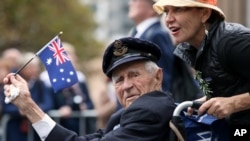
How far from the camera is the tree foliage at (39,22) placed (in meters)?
40.4

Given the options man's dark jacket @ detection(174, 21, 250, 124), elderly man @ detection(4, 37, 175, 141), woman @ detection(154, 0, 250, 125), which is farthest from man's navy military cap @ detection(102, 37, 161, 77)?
man's dark jacket @ detection(174, 21, 250, 124)

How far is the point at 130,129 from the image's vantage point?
526 cm

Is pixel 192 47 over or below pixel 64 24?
over

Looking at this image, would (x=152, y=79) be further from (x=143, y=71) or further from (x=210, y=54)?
(x=210, y=54)

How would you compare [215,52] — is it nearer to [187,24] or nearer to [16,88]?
[187,24]

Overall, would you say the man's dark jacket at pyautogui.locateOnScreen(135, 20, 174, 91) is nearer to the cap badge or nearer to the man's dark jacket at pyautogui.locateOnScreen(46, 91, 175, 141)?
the cap badge

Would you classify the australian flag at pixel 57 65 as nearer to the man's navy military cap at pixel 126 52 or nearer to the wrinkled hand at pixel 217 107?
the man's navy military cap at pixel 126 52

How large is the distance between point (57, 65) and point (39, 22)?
127ft

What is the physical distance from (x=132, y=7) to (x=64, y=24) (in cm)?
3862

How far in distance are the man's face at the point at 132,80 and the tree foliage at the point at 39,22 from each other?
29910mm

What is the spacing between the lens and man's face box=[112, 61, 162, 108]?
5.56 metres

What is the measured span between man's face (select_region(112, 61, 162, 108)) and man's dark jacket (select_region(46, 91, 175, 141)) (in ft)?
0.37

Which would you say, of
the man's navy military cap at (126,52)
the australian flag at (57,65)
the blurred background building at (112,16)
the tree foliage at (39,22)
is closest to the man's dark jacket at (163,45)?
the australian flag at (57,65)

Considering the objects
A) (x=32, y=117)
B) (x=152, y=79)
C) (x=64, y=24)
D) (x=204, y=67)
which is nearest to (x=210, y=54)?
(x=204, y=67)
